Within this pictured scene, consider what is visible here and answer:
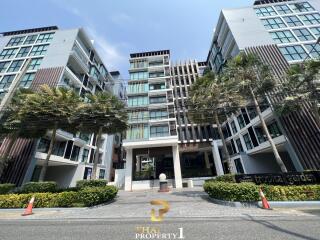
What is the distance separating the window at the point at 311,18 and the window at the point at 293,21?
37.3 inches

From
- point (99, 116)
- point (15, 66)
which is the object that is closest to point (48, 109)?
point (99, 116)

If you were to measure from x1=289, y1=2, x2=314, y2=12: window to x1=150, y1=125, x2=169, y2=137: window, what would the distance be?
35.4 metres

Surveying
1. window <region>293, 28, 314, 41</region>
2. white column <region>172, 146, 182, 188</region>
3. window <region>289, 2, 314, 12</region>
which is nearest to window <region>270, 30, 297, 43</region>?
window <region>293, 28, 314, 41</region>

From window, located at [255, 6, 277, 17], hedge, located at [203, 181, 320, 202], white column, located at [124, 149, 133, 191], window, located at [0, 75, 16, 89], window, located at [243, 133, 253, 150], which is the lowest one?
hedge, located at [203, 181, 320, 202]

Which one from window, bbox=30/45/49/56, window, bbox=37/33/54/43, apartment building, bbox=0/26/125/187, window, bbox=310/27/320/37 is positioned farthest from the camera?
window, bbox=37/33/54/43

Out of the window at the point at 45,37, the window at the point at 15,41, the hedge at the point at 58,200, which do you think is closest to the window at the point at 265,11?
the hedge at the point at 58,200

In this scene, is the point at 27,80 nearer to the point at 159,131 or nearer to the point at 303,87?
the point at 159,131

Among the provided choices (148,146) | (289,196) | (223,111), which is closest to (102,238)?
(289,196)

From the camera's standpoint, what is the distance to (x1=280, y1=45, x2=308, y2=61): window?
25625 millimetres

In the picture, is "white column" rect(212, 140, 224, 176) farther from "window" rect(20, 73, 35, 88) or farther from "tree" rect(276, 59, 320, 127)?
"window" rect(20, 73, 35, 88)

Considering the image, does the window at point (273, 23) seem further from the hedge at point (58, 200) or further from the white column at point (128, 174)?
the hedge at point (58, 200)

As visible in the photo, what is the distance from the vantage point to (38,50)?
31688 millimetres

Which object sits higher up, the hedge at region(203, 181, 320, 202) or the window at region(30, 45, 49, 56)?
the window at region(30, 45, 49, 56)

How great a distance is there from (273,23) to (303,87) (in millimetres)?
21864
